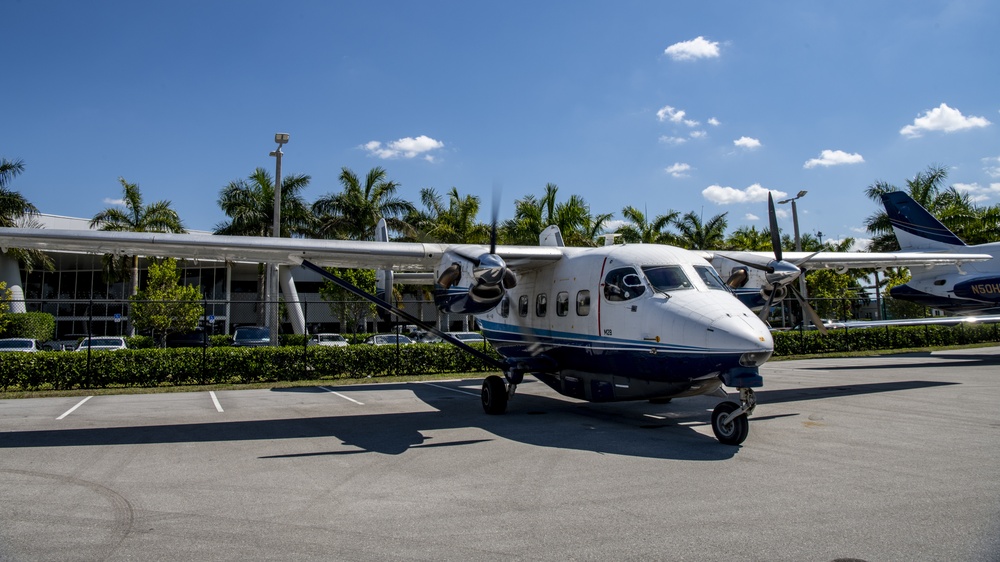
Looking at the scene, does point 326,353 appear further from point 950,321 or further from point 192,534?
point 950,321

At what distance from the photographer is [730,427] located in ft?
27.9

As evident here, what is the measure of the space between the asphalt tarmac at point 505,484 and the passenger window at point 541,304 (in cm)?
204

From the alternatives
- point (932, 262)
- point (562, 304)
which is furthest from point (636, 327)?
point (932, 262)

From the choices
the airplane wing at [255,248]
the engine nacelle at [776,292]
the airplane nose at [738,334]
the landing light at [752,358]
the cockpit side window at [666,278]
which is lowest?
the landing light at [752,358]

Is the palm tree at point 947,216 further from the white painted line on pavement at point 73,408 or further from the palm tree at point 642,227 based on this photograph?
the white painted line on pavement at point 73,408

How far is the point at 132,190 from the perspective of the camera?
35.8 m

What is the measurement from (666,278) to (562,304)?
8.71 feet

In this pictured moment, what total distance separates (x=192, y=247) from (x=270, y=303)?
9.61m

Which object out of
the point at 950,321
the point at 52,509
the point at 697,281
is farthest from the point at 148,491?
the point at 950,321

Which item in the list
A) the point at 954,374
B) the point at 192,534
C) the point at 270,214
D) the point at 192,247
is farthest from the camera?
the point at 270,214

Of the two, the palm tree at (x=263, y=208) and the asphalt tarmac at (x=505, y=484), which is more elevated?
the palm tree at (x=263, y=208)

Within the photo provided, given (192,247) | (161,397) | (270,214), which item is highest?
(270,214)

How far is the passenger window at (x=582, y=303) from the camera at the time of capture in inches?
440

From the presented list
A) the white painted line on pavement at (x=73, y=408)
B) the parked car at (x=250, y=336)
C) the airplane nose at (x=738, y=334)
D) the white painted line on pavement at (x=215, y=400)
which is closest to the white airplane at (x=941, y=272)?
the airplane nose at (x=738, y=334)
